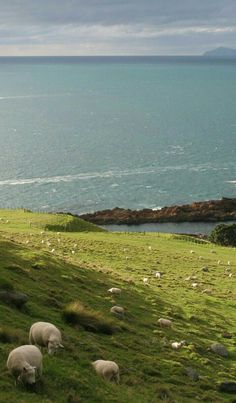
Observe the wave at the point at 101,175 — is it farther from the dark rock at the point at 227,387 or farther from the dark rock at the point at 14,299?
the dark rock at the point at 227,387

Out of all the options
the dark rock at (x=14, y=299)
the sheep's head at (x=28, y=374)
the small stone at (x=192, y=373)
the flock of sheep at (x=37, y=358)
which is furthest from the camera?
the dark rock at (x=14, y=299)

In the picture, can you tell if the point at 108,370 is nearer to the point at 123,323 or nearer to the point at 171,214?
the point at 123,323

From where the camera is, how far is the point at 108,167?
138000 millimetres

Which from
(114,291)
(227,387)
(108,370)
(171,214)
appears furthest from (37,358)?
(171,214)

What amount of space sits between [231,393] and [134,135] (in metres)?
169

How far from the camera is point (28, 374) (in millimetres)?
13586

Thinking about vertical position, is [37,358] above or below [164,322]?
above

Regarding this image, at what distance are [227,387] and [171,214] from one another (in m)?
79.6

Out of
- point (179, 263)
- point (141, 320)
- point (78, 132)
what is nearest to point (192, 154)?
A: point (78, 132)

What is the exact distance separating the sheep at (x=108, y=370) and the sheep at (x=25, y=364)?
2.91 m

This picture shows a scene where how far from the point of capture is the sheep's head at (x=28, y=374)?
1357 cm

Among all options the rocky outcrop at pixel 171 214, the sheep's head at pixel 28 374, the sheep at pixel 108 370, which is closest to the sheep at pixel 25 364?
the sheep's head at pixel 28 374

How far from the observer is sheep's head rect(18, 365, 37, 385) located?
44.5 ft

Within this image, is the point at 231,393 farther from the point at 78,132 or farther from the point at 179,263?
the point at 78,132
